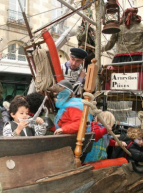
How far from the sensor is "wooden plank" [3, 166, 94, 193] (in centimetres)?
203

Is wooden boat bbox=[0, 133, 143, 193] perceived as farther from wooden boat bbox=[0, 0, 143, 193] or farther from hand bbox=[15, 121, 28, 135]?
hand bbox=[15, 121, 28, 135]

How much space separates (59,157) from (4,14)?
37.4 feet

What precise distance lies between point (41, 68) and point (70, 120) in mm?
1744

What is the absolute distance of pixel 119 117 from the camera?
784 cm

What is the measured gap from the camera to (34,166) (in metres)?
2.24

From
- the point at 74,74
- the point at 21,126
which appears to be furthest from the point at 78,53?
the point at 21,126

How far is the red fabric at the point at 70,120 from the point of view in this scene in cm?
260

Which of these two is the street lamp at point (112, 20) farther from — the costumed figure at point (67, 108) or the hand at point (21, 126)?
the hand at point (21, 126)

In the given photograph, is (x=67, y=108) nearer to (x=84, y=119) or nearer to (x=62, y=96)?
(x=62, y=96)

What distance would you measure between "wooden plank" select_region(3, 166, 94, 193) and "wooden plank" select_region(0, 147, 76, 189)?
0.24 feet

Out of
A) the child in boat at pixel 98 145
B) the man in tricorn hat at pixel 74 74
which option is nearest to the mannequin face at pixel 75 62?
the man in tricorn hat at pixel 74 74

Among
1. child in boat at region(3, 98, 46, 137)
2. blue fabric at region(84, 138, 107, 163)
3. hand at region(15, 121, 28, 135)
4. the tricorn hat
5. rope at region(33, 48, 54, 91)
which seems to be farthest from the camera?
rope at region(33, 48, 54, 91)

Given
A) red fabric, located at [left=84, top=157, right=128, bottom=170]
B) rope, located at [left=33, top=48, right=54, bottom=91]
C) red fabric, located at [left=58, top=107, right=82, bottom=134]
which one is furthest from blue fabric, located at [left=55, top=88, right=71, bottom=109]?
rope, located at [left=33, top=48, right=54, bottom=91]

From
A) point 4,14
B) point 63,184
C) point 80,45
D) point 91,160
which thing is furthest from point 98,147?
point 4,14
